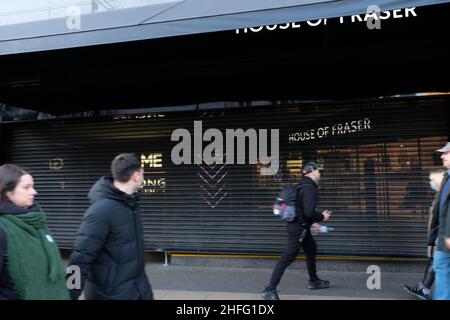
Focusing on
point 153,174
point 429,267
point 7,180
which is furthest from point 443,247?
point 153,174

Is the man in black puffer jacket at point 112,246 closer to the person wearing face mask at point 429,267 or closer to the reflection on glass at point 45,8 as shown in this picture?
the person wearing face mask at point 429,267

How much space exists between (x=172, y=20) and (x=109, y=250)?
9.70 ft

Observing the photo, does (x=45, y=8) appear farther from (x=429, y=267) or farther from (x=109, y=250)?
(x=429, y=267)

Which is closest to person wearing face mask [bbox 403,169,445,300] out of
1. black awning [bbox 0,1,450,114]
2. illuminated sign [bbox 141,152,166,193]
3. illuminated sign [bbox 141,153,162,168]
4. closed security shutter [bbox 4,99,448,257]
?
closed security shutter [bbox 4,99,448,257]

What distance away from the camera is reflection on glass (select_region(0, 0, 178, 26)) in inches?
296

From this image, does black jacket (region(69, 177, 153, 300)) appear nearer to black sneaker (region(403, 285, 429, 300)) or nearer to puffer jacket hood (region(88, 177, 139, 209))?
puffer jacket hood (region(88, 177, 139, 209))

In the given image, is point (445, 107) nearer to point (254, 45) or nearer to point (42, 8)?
point (254, 45)

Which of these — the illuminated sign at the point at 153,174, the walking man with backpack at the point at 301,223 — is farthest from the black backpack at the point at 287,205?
the illuminated sign at the point at 153,174

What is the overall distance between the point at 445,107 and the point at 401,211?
1.76m

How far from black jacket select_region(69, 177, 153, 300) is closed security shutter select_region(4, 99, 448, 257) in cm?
428

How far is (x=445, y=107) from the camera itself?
246 inches

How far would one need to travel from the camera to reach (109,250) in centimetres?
265
